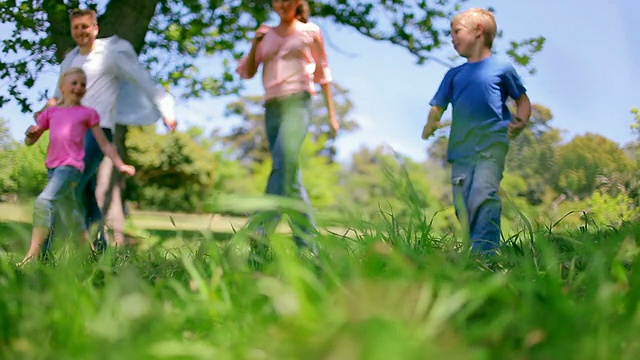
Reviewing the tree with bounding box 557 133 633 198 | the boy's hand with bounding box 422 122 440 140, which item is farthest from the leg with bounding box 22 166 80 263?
the tree with bounding box 557 133 633 198

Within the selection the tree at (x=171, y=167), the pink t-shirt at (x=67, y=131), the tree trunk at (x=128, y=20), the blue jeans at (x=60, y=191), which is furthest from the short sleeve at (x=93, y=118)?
the tree at (x=171, y=167)

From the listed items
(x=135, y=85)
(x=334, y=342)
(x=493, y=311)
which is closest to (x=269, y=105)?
(x=135, y=85)

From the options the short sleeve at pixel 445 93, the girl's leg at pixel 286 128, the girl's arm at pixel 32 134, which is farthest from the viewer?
the girl's arm at pixel 32 134

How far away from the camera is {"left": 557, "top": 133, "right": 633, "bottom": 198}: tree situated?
29.0 ft

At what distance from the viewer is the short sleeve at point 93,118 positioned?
5.36 meters

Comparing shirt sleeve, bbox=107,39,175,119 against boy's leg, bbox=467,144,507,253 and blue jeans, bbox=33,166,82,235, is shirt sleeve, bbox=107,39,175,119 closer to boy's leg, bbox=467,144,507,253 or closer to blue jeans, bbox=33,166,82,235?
blue jeans, bbox=33,166,82,235

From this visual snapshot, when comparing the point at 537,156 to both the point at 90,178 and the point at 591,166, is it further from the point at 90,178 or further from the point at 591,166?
the point at 90,178

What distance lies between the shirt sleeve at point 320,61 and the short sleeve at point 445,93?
896 millimetres

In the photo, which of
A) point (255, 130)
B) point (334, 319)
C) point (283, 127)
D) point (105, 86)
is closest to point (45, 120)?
point (105, 86)

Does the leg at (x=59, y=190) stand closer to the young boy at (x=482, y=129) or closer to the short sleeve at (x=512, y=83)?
the young boy at (x=482, y=129)

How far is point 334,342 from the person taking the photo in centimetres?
81

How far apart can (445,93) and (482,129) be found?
40cm

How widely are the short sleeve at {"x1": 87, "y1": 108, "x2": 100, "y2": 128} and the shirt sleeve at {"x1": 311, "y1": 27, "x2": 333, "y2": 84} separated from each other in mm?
1508

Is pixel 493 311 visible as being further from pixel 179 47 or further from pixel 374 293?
pixel 179 47
